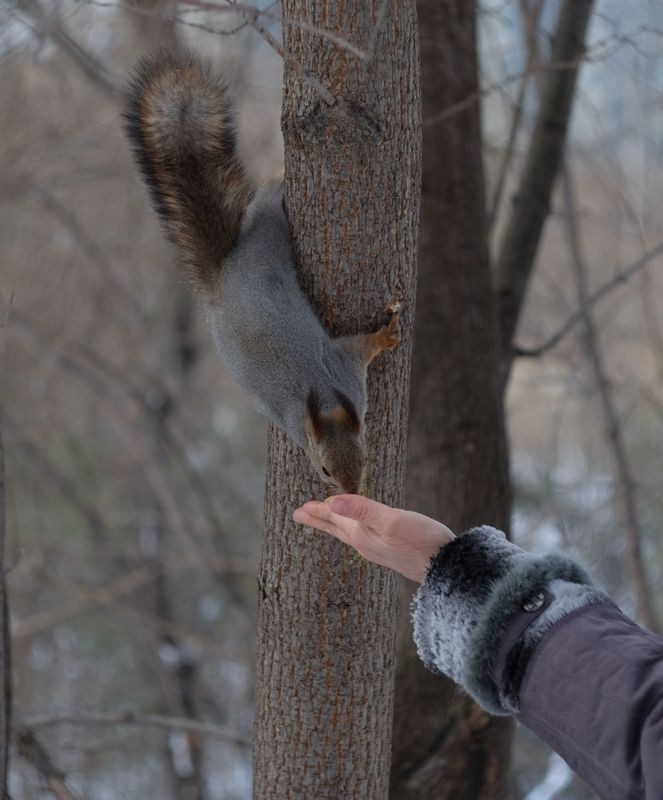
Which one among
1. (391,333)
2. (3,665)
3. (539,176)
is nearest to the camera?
(391,333)

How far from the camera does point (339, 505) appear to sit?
1.53 metres

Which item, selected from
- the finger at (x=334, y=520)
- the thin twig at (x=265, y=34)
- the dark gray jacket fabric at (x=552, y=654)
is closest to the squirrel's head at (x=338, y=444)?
the finger at (x=334, y=520)

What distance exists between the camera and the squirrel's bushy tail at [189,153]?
1929 mm

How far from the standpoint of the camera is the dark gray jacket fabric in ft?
3.73

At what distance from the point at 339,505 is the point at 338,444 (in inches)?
10.6

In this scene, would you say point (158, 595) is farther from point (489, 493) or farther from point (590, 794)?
point (489, 493)

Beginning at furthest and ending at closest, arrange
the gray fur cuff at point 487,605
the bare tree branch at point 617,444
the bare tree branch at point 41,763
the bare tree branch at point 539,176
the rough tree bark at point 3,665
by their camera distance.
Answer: the bare tree branch at point 617,444
the bare tree branch at point 539,176
the bare tree branch at point 41,763
the rough tree bark at point 3,665
the gray fur cuff at point 487,605

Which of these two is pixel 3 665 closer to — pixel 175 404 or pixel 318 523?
pixel 318 523

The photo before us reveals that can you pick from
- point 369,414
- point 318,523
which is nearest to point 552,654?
point 318,523

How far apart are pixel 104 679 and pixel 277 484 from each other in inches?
200

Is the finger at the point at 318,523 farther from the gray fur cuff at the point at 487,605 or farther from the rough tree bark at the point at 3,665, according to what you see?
the rough tree bark at the point at 3,665

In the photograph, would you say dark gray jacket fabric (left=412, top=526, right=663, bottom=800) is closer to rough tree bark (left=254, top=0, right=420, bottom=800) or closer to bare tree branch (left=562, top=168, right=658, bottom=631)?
rough tree bark (left=254, top=0, right=420, bottom=800)

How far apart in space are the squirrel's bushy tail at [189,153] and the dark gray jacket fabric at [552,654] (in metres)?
0.94

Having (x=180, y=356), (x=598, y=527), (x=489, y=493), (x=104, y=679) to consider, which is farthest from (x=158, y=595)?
(x=489, y=493)
